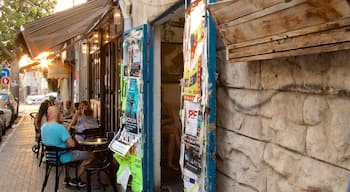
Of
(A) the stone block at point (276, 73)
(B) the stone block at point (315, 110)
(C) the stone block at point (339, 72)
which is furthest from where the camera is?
(A) the stone block at point (276, 73)

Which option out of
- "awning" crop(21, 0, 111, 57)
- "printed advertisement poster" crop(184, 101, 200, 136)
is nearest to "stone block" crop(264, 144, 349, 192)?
"printed advertisement poster" crop(184, 101, 200, 136)

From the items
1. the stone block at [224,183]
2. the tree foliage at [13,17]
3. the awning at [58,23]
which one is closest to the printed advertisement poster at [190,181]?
the stone block at [224,183]

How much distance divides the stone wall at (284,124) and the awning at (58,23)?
176 inches

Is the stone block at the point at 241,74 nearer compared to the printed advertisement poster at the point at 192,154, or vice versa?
the stone block at the point at 241,74

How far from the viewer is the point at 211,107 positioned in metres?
3.21

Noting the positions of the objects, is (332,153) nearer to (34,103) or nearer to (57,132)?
(57,132)

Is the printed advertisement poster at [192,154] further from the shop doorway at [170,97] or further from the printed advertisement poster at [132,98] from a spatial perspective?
the shop doorway at [170,97]

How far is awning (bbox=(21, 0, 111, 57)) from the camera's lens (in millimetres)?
6895

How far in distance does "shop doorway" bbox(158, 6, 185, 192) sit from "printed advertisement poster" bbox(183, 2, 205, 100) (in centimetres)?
285

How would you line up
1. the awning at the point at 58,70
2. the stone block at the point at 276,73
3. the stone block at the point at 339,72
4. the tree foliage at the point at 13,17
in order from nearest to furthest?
1. the stone block at the point at 339,72
2. the stone block at the point at 276,73
3. the awning at the point at 58,70
4. the tree foliage at the point at 13,17

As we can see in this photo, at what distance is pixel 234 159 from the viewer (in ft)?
10.0

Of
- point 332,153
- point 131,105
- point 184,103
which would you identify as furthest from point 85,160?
point 332,153

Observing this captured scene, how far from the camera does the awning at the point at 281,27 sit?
5.59 feet

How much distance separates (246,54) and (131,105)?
3.46 meters
